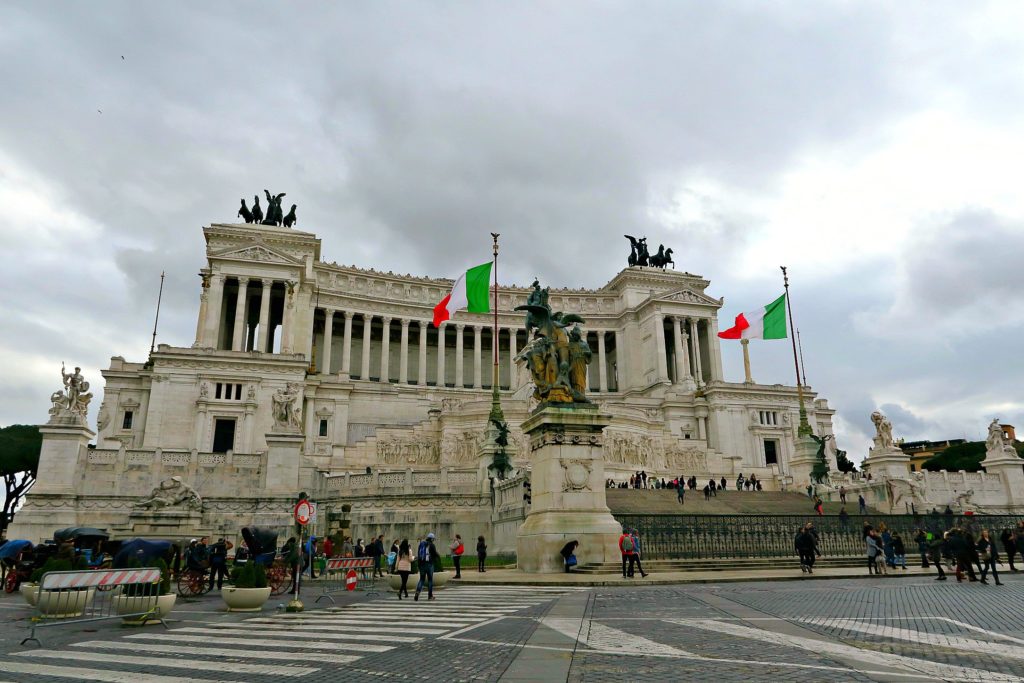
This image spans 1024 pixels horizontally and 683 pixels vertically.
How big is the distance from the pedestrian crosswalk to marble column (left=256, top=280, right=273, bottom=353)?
61.1 meters

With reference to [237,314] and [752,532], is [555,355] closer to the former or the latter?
[752,532]

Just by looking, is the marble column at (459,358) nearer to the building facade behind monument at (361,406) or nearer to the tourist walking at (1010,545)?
the building facade behind monument at (361,406)

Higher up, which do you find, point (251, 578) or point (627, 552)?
point (627, 552)

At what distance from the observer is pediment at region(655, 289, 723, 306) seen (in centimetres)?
9050

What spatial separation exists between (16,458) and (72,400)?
4507 centimetres

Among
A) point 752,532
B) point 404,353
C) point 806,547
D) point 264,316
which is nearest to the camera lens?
point 806,547

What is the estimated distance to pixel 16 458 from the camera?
70625 mm

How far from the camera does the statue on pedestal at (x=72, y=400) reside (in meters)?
35.2

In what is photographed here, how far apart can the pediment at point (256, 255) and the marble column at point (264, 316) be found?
2.50m

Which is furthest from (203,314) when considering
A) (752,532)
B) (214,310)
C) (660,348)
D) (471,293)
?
(752,532)

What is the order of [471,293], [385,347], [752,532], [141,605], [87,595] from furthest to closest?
[385,347] → [471,293] → [752,532] → [87,595] → [141,605]

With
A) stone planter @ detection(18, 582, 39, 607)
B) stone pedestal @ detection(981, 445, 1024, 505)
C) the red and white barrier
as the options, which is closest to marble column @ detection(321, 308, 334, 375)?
stone pedestal @ detection(981, 445, 1024, 505)

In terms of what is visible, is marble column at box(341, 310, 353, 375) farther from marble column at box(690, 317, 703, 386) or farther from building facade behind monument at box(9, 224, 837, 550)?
marble column at box(690, 317, 703, 386)

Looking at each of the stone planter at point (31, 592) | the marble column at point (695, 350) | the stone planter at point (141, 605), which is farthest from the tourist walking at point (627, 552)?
the marble column at point (695, 350)
